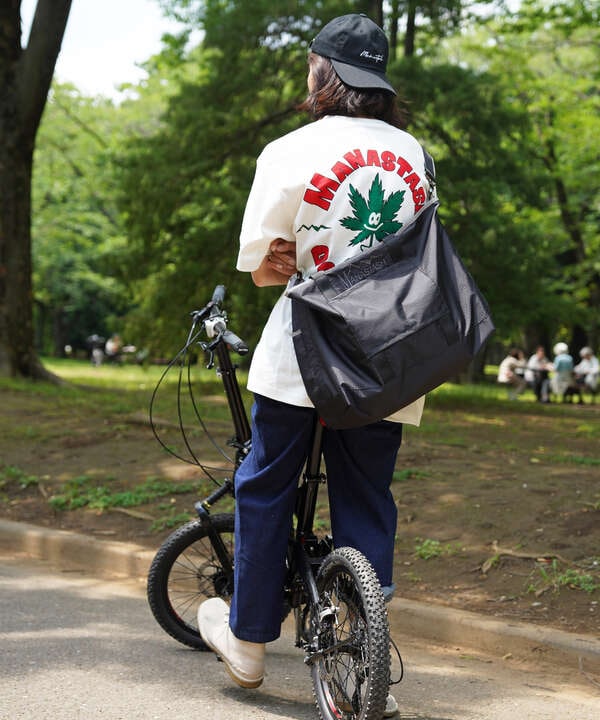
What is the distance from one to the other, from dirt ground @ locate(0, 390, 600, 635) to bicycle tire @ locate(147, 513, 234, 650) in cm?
149

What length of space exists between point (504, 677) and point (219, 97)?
45.4ft

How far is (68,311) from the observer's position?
5344 cm

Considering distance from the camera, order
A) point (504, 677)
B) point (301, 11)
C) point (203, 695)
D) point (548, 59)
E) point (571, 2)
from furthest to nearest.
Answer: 1. point (548, 59)
2. point (571, 2)
3. point (301, 11)
4. point (504, 677)
5. point (203, 695)

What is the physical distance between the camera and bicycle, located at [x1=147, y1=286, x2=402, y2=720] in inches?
111

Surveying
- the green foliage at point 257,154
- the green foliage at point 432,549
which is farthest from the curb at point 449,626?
the green foliage at point 257,154

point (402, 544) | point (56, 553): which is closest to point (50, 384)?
point (56, 553)

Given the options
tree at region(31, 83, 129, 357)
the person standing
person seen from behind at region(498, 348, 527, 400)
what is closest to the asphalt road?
person seen from behind at region(498, 348, 527, 400)

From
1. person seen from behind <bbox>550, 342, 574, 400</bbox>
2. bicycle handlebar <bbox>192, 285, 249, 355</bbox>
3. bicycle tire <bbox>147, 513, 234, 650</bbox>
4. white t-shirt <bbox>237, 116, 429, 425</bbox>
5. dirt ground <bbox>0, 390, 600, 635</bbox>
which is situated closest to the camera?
white t-shirt <bbox>237, 116, 429, 425</bbox>

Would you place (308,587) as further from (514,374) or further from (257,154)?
(514,374)

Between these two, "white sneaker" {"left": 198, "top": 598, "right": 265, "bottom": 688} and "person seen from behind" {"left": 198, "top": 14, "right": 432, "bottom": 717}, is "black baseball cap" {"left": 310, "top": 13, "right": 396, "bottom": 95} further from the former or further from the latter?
"white sneaker" {"left": 198, "top": 598, "right": 265, "bottom": 688}

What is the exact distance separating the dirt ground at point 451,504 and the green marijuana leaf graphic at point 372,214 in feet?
7.92

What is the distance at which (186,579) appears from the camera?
3.95 meters

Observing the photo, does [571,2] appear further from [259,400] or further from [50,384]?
[259,400]

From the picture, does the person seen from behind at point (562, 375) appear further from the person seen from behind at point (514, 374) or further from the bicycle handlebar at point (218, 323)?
the bicycle handlebar at point (218, 323)
